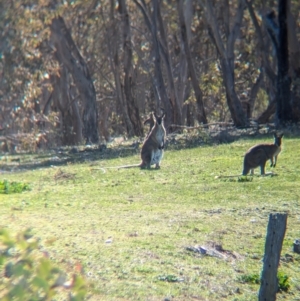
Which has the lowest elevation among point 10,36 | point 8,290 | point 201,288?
point 201,288

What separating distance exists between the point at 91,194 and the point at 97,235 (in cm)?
399

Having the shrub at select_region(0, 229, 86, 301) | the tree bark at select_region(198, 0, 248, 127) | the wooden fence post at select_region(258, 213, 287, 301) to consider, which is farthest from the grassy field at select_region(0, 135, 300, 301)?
the tree bark at select_region(198, 0, 248, 127)

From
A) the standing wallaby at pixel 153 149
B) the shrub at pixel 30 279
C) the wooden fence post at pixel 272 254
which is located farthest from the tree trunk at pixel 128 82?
the shrub at pixel 30 279

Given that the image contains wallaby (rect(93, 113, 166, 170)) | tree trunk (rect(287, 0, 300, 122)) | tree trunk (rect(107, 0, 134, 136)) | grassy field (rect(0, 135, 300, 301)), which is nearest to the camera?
grassy field (rect(0, 135, 300, 301))

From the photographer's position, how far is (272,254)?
771 cm

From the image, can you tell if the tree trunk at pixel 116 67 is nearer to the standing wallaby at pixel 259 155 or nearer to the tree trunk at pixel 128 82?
the tree trunk at pixel 128 82

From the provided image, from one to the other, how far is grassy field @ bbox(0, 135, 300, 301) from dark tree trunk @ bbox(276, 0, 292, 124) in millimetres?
6373

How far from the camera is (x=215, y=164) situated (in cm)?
1767

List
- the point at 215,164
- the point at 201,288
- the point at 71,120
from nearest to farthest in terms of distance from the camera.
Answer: the point at 201,288 → the point at 215,164 → the point at 71,120

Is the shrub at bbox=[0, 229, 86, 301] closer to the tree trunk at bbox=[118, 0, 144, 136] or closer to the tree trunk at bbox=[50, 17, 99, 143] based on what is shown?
the tree trunk at bbox=[50, 17, 99, 143]

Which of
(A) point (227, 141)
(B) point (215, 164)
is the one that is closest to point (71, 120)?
(A) point (227, 141)

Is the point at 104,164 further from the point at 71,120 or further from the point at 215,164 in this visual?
the point at 71,120

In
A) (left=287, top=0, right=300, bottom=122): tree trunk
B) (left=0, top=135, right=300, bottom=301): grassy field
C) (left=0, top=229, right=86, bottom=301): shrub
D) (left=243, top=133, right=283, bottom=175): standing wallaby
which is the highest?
(left=287, top=0, right=300, bottom=122): tree trunk

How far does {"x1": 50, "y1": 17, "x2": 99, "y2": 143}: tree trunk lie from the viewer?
30.6 meters
